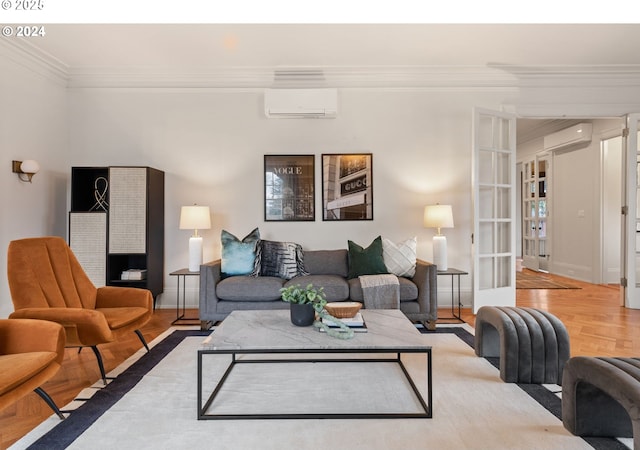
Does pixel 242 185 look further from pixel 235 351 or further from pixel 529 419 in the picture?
pixel 529 419

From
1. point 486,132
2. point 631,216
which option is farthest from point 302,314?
point 631,216

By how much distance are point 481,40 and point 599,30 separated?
3.49 ft

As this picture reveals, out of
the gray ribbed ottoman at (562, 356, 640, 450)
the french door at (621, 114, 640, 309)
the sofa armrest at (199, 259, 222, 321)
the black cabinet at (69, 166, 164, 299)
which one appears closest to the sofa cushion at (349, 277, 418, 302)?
the sofa armrest at (199, 259, 222, 321)

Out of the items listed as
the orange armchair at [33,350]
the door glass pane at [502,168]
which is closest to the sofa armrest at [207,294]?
the orange armchair at [33,350]

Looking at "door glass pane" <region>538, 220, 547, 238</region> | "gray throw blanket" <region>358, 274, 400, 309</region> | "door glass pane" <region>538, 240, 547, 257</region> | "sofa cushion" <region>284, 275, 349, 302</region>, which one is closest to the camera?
"gray throw blanket" <region>358, 274, 400, 309</region>

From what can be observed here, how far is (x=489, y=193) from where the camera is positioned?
15.5 feet

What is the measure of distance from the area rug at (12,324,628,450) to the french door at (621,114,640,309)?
3301 mm

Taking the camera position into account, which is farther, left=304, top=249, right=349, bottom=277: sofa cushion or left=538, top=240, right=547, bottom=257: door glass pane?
left=538, top=240, right=547, bottom=257: door glass pane

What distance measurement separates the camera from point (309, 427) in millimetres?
1894

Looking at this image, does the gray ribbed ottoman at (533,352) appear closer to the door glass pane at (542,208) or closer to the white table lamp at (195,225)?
the white table lamp at (195,225)

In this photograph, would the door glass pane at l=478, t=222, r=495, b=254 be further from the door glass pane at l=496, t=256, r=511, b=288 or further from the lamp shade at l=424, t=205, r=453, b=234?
the lamp shade at l=424, t=205, r=453, b=234

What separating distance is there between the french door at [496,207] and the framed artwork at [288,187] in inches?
76.7

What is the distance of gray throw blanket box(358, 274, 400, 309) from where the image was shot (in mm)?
3555

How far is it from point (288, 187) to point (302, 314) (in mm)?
2542
